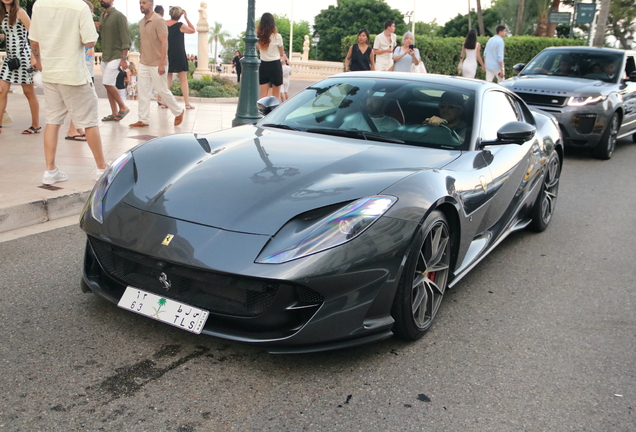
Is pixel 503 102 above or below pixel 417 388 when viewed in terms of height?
above

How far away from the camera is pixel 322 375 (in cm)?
289

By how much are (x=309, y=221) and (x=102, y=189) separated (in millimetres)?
1215

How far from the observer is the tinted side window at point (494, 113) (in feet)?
13.9

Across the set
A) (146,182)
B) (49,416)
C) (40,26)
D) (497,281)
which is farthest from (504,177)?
(40,26)

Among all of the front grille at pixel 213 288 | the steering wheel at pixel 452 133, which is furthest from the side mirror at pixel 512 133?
the front grille at pixel 213 288

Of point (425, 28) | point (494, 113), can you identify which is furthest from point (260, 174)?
point (425, 28)

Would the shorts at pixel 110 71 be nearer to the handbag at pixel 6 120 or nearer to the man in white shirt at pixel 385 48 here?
the handbag at pixel 6 120

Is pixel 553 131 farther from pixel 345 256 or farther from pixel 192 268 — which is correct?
pixel 192 268

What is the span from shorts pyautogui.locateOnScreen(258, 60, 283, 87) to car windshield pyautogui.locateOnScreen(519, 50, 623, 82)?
4.11 m

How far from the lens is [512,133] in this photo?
4.04 metres

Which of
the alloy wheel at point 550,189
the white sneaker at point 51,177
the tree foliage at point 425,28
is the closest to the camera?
the alloy wheel at point 550,189

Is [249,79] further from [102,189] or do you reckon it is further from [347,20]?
[347,20]

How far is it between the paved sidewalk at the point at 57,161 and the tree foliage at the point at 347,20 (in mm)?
72412

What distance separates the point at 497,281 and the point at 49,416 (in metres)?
2.98
